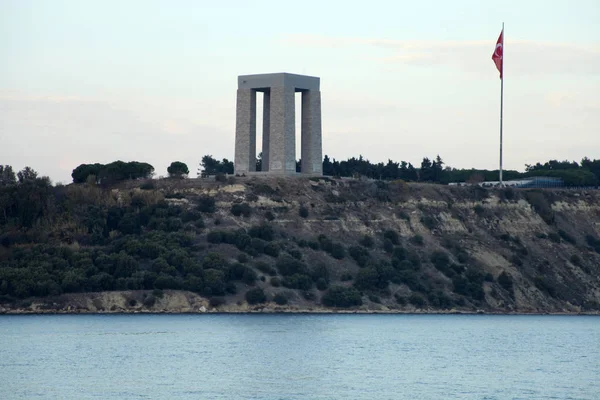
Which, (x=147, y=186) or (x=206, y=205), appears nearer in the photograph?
(x=206, y=205)

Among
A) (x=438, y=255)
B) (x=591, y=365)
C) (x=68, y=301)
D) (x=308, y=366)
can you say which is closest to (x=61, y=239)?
(x=68, y=301)

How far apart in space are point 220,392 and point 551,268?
6663cm

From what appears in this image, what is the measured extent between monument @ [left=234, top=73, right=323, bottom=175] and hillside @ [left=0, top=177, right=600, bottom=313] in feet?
8.32

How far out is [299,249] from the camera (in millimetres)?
108312

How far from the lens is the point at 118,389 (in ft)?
182

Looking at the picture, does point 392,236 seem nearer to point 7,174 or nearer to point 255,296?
point 255,296

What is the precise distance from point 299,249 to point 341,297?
8789 mm

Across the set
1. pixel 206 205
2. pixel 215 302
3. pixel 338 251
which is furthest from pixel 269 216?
pixel 215 302

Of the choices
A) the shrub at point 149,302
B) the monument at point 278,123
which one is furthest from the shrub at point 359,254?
the shrub at point 149,302

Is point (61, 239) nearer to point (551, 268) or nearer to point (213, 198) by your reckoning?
point (213, 198)

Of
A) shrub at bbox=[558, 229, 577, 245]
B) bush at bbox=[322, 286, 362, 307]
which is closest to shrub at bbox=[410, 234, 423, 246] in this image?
bush at bbox=[322, 286, 362, 307]

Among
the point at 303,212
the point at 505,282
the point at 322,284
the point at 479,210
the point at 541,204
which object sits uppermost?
the point at 541,204

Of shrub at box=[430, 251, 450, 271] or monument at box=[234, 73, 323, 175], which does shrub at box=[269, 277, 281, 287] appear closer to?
shrub at box=[430, 251, 450, 271]

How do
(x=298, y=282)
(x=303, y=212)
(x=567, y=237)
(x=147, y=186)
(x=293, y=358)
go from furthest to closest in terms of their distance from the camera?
(x=567, y=237)
(x=147, y=186)
(x=303, y=212)
(x=298, y=282)
(x=293, y=358)
